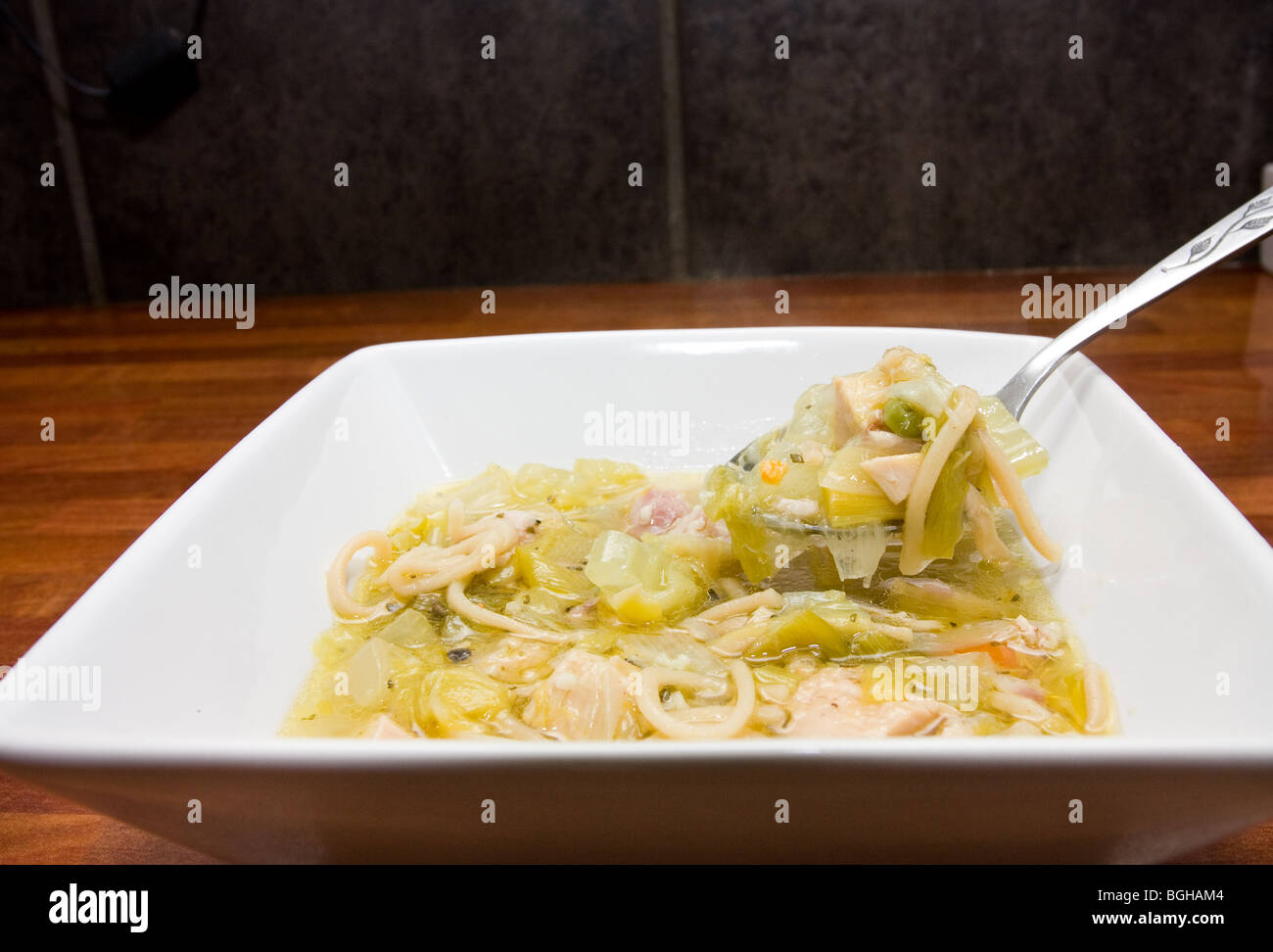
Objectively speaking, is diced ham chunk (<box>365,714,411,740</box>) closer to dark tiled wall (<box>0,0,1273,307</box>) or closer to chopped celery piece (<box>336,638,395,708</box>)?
chopped celery piece (<box>336,638,395,708</box>)

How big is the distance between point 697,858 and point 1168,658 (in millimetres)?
561

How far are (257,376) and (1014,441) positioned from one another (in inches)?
72.8

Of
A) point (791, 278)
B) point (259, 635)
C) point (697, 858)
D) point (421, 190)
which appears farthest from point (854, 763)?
point (421, 190)

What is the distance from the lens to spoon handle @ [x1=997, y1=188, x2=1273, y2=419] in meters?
1.43

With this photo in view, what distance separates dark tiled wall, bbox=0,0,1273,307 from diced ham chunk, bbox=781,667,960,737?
2.66 m

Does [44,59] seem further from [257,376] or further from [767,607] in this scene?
[767,607]

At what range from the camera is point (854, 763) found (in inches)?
29.0

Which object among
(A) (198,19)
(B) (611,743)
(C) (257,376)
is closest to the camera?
(B) (611,743)

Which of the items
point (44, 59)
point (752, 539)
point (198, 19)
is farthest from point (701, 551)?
point (44, 59)

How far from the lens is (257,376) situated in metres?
2.54

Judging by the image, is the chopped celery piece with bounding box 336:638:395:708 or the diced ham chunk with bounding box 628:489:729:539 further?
the diced ham chunk with bounding box 628:489:729:539

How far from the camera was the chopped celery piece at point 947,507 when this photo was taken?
50.3 inches

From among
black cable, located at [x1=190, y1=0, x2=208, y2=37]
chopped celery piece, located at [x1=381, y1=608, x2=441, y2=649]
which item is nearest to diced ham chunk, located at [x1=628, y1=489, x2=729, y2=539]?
chopped celery piece, located at [x1=381, y1=608, x2=441, y2=649]

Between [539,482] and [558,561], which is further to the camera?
[539,482]
